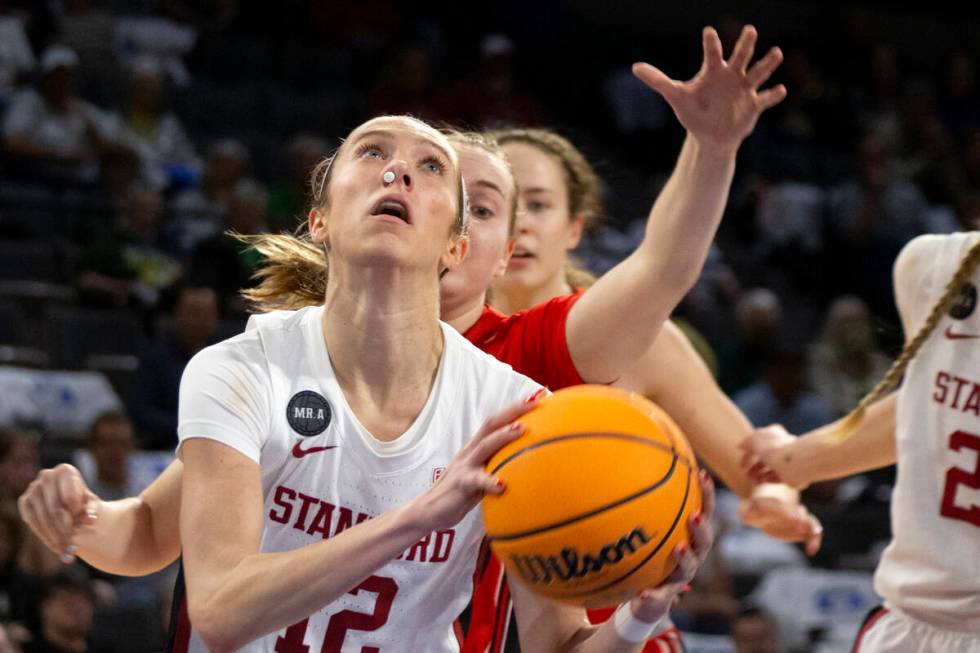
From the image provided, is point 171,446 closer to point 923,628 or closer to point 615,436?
point 923,628

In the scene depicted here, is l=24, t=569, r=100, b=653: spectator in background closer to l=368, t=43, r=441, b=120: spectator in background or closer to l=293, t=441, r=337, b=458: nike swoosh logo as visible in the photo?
l=293, t=441, r=337, b=458: nike swoosh logo

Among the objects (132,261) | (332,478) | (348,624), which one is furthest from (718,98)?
(132,261)

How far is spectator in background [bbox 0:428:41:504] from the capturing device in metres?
6.74

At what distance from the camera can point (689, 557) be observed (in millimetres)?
2652

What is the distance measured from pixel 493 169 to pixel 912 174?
374 inches

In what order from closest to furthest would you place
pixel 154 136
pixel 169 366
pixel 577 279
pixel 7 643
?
pixel 577 279 → pixel 7 643 → pixel 169 366 → pixel 154 136

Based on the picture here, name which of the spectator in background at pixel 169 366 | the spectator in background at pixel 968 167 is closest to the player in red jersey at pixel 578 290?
the spectator in background at pixel 169 366

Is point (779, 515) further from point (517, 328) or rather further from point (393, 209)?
point (393, 209)

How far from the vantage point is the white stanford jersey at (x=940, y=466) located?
3.49 m

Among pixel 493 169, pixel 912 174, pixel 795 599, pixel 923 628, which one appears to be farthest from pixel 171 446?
pixel 912 174

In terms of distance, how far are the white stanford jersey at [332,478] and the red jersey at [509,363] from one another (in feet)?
0.51

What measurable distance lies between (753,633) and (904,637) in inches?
132

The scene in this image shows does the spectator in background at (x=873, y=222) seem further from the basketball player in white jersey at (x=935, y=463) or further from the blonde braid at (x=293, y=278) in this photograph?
the blonde braid at (x=293, y=278)

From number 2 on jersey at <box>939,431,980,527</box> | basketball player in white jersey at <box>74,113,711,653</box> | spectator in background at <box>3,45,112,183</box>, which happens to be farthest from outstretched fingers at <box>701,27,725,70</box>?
spectator in background at <box>3,45,112,183</box>
